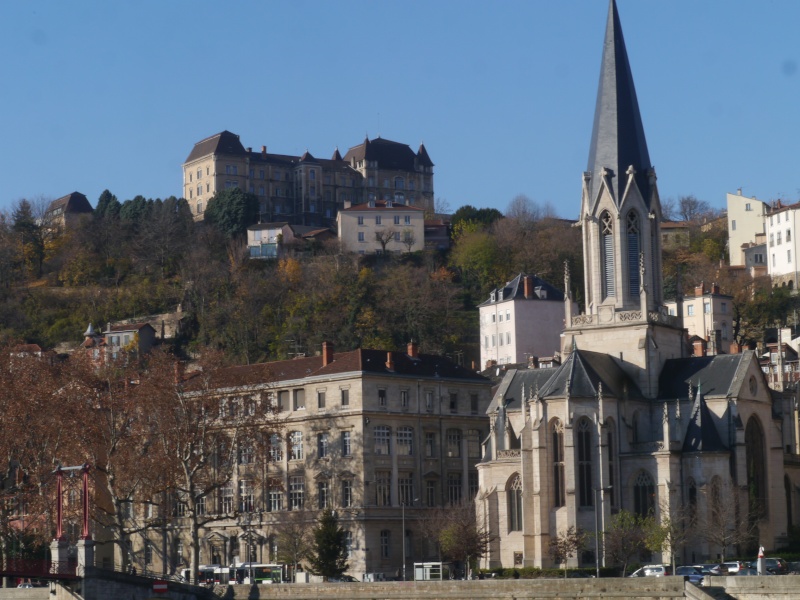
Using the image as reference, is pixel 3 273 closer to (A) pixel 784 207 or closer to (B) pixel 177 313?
(B) pixel 177 313

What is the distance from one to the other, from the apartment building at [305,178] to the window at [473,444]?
277ft

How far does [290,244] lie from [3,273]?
87.1 ft

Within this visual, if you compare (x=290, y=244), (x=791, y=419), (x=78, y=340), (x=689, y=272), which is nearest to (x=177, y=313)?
(x=78, y=340)

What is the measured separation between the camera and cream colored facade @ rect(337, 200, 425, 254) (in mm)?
157750

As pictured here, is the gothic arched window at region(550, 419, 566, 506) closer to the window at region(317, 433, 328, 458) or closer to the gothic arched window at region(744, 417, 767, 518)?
the gothic arched window at region(744, 417, 767, 518)

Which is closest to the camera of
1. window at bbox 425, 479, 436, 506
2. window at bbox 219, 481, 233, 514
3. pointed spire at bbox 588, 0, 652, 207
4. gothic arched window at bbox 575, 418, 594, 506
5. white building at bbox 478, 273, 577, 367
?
gothic arched window at bbox 575, 418, 594, 506

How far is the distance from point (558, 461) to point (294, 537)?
15372mm

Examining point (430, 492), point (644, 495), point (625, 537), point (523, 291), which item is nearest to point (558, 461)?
point (644, 495)

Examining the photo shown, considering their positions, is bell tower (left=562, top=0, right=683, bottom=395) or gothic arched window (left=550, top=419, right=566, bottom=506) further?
bell tower (left=562, top=0, right=683, bottom=395)

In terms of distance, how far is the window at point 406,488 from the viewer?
8844 cm

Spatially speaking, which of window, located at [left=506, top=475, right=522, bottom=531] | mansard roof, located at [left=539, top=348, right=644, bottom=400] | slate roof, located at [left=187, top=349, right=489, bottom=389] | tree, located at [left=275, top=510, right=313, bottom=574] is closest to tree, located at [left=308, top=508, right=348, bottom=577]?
tree, located at [left=275, top=510, right=313, bottom=574]

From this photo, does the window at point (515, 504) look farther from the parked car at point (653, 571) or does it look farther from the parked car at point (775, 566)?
A: the parked car at point (775, 566)

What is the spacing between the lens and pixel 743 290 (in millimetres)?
136875

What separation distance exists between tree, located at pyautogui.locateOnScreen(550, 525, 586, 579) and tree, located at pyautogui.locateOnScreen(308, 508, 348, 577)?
973cm
